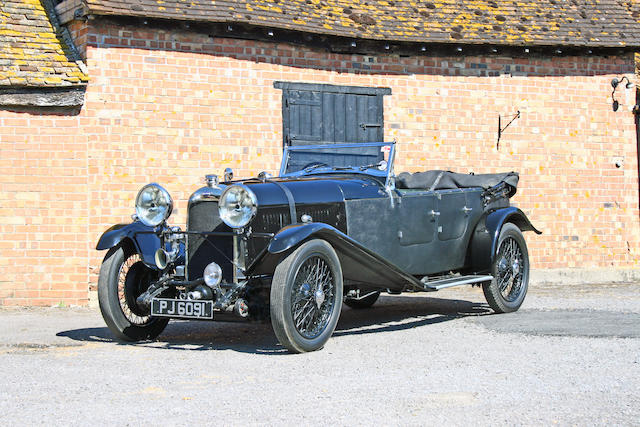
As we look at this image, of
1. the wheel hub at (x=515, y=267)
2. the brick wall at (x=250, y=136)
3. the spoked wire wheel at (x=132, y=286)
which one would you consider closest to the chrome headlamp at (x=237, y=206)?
the spoked wire wheel at (x=132, y=286)

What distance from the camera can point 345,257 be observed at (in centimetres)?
673

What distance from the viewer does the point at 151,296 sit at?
6.50 meters

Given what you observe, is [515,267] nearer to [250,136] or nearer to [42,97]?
[250,136]

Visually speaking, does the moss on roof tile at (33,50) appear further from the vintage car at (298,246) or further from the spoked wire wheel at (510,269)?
the spoked wire wheel at (510,269)

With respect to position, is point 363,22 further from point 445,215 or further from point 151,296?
point 151,296

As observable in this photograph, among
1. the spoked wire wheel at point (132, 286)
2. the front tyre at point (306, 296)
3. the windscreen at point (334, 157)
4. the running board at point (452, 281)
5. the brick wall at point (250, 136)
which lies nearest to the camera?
the front tyre at point (306, 296)

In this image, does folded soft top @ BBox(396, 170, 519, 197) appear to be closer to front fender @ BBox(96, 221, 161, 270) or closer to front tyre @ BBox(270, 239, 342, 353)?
front tyre @ BBox(270, 239, 342, 353)

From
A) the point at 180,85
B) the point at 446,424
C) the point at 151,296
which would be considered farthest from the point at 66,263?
the point at 446,424

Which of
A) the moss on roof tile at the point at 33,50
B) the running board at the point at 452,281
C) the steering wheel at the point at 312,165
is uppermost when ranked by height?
the moss on roof tile at the point at 33,50

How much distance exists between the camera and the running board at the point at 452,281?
7.53 m

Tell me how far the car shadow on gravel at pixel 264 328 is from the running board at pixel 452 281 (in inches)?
17.9

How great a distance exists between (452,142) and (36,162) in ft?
20.3

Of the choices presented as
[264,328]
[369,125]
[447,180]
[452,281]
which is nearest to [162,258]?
[264,328]

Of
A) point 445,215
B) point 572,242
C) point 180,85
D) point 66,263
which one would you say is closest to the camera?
point 445,215
